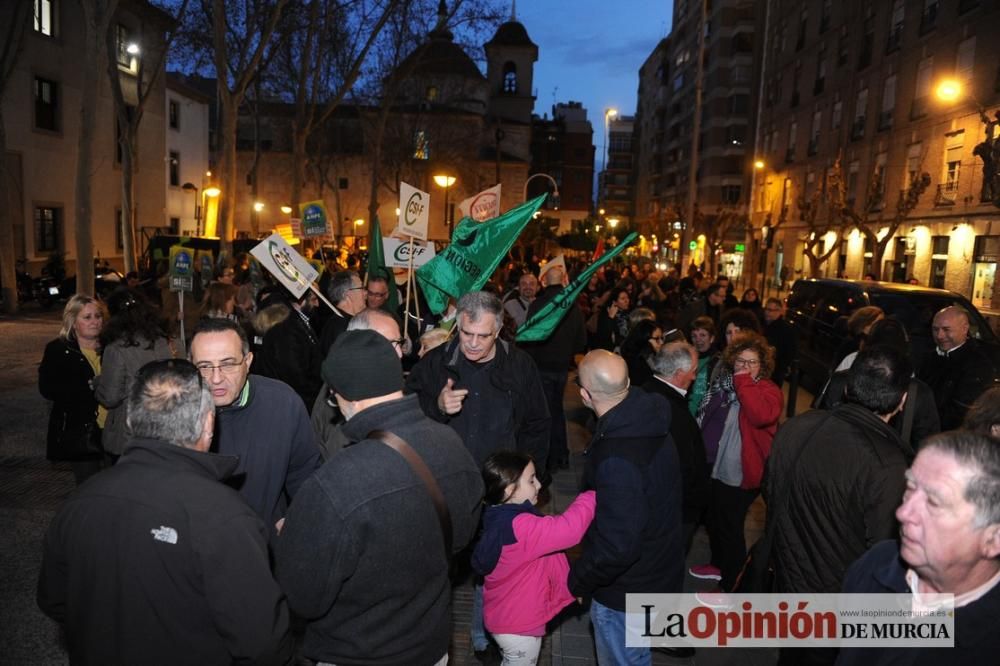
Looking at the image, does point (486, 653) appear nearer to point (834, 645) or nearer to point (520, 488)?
point (520, 488)

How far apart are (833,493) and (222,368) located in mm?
2932

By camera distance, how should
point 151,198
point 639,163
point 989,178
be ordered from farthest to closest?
point 639,163, point 151,198, point 989,178

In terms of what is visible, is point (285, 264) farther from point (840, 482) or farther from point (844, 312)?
point (844, 312)

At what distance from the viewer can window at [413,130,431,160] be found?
52.5 m

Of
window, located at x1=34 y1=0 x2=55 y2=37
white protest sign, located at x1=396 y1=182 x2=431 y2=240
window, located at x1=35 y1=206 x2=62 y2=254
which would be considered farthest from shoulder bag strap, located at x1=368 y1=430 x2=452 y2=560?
window, located at x1=34 y1=0 x2=55 y2=37

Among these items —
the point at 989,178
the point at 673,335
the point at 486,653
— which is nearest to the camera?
the point at 486,653

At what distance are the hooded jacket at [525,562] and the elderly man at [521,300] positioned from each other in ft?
17.9

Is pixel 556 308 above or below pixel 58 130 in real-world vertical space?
below

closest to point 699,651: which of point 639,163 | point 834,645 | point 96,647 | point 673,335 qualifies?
point 834,645

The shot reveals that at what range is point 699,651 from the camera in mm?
4406

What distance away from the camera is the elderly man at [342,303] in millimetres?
5973

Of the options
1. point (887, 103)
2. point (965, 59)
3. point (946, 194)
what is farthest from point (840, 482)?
point (887, 103)

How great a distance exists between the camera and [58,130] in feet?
84.4

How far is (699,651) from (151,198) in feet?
116
